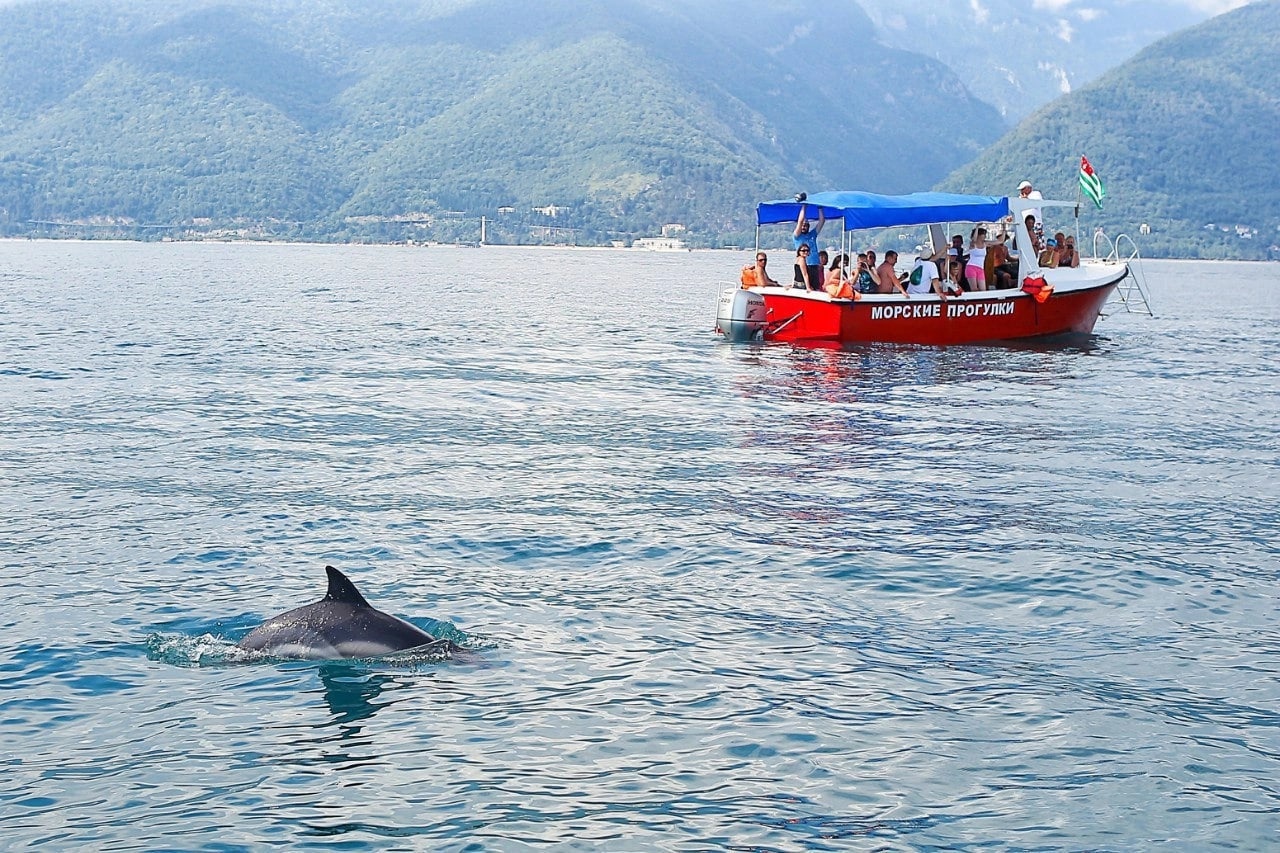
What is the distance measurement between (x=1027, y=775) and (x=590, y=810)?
8.54 feet

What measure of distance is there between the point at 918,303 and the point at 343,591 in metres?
24.3

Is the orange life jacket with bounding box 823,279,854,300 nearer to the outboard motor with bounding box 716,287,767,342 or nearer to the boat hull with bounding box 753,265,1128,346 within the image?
the boat hull with bounding box 753,265,1128,346

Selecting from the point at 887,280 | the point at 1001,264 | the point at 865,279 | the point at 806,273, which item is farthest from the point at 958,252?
the point at 806,273

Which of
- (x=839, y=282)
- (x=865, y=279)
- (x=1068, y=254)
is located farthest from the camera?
(x=1068, y=254)

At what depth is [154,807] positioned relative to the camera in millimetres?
7621

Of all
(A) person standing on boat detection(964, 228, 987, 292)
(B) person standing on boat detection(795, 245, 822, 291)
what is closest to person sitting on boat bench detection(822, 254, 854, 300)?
(B) person standing on boat detection(795, 245, 822, 291)

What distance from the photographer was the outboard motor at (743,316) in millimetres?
33781

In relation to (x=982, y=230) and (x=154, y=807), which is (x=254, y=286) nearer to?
(x=982, y=230)

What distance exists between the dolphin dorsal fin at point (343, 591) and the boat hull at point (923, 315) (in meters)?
23.0

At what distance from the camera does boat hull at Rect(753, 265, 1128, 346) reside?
32.0 metres

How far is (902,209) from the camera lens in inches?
1276

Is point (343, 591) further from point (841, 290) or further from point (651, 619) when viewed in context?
point (841, 290)

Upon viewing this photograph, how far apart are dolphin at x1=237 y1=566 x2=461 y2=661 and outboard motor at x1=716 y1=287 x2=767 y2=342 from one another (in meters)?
24.5

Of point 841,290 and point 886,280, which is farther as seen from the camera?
point 886,280
